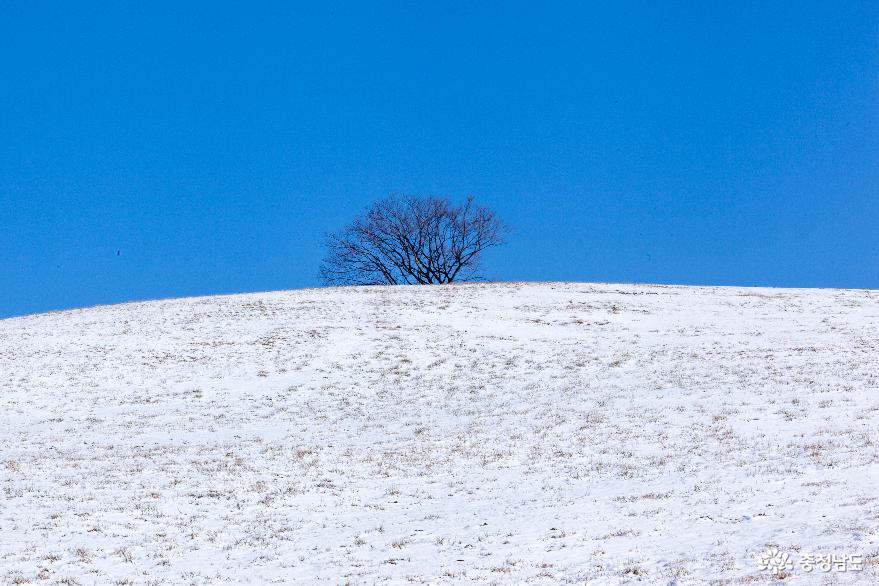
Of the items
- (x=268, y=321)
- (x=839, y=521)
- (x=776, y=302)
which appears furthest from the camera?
(x=776, y=302)

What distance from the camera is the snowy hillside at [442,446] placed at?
933 cm

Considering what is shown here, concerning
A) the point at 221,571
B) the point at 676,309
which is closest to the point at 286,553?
the point at 221,571

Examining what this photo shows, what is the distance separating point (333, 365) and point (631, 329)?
37.0 ft

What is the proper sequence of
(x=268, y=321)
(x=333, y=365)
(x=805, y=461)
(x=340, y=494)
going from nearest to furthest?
(x=805, y=461) < (x=340, y=494) < (x=333, y=365) < (x=268, y=321)

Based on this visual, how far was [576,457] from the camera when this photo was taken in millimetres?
14484

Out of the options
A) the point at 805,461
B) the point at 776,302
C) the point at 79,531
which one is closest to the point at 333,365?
the point at 79,531

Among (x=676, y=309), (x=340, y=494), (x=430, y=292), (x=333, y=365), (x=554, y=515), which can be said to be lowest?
(x=554, y=515)

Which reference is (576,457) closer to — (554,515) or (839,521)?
(554,515)

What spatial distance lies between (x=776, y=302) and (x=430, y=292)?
16026 millimetres

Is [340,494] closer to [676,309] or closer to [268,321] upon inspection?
[268,321]

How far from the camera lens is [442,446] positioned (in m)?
16.0

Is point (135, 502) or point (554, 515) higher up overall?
point (135, 502)

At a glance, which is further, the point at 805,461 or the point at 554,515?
the point at 805,461

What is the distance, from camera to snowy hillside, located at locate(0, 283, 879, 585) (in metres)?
9.33
